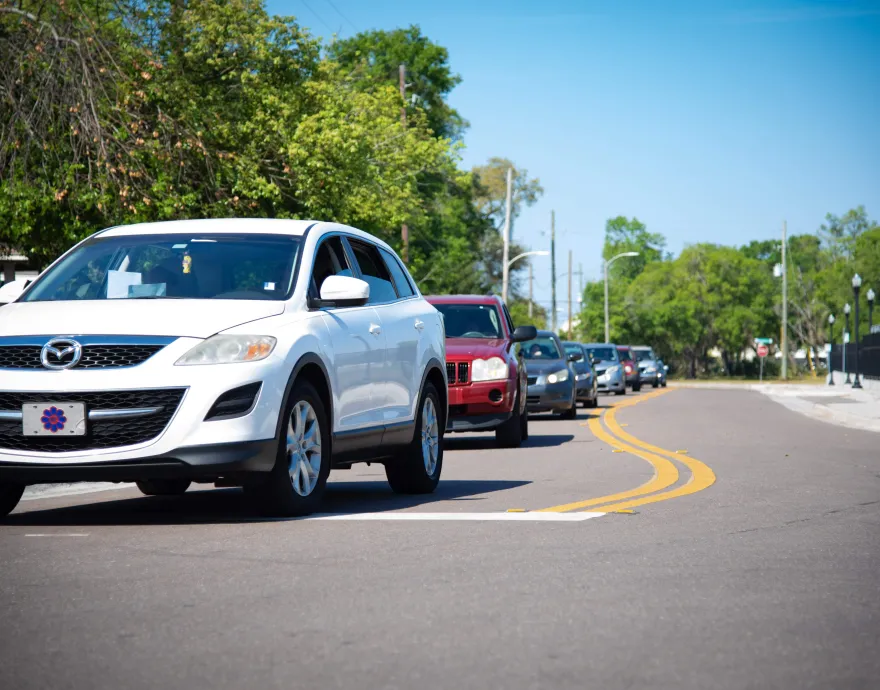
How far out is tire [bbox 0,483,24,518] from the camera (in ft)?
27.7

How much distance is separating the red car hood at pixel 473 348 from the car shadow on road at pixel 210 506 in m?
4.75

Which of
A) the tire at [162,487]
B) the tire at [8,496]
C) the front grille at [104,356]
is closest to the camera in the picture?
the front grille at [104,356]

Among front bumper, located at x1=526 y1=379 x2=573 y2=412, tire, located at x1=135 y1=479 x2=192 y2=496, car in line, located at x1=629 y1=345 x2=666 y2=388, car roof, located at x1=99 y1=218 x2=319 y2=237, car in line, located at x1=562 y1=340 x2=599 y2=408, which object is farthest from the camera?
car in line, located at x1=629 y1=345 x2=666 y2=388

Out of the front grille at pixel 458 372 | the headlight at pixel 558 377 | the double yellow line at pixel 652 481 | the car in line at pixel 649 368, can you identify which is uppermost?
the front grille at pixel 458 372

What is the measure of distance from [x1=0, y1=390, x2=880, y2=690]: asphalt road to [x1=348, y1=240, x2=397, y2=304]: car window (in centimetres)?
148

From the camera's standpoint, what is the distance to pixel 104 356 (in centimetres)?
784

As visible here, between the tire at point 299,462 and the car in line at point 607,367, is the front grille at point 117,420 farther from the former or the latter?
the car in line at point 607,367

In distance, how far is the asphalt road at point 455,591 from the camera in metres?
4.40

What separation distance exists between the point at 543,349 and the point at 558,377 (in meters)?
1.44

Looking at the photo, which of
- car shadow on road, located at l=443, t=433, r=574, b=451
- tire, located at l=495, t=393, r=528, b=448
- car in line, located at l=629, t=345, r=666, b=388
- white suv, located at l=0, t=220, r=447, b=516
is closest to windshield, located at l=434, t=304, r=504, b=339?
tire, located at l=495, t=393, r=528, b=448

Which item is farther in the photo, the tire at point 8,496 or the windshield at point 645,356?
the windshield at point 645,356

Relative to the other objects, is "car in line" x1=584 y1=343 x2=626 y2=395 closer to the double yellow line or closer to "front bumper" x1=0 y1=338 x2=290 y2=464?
the double yellow line

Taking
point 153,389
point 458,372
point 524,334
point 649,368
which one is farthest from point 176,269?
point 649,368

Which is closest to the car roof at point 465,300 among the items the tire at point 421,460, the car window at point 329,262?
the tire at point 421,460
